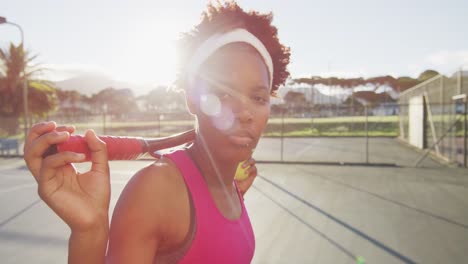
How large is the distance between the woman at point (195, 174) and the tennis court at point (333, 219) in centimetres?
404

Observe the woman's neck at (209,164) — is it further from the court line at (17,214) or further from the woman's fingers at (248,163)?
the court line at (17,214)

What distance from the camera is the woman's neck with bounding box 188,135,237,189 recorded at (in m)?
1.42

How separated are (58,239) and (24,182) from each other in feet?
22.2

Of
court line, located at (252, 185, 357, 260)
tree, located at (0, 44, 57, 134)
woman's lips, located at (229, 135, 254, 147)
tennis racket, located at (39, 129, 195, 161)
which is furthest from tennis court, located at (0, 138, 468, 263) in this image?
tree, located at (0, 44, 57, 134)

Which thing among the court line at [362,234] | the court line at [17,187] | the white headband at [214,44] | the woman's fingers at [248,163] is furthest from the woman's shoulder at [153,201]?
the court line at [17,187]

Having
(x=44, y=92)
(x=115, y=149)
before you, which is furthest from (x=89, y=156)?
(x=44, y=92)

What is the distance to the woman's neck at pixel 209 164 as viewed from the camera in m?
1.42

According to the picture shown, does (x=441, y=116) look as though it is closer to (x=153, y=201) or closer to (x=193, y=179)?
(x=193, y=179)

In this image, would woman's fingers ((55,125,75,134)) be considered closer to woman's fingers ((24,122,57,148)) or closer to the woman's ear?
woman's fingers ((24,122,57,148))

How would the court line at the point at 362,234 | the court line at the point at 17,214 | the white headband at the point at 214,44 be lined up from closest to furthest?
the white headband at the point at 214,44, the court line at the point at 362,234, the court line at the point at 17,214

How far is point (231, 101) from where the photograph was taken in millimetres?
1307

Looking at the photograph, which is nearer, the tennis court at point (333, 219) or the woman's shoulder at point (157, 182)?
the woman's shoulder at point (157, 182)

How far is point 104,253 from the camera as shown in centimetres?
106

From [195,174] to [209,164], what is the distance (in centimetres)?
10
